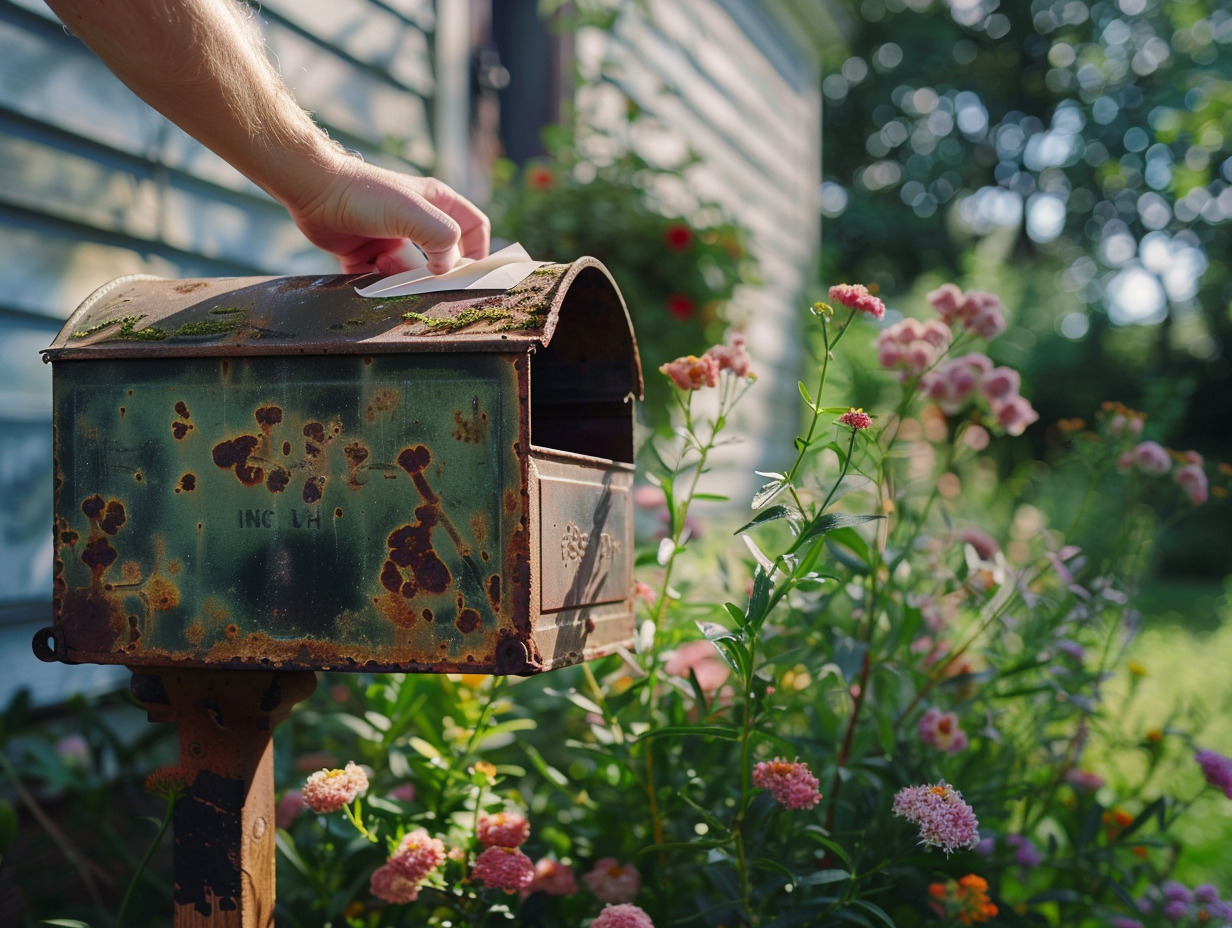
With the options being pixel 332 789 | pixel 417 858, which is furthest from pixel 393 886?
pixel 332 789

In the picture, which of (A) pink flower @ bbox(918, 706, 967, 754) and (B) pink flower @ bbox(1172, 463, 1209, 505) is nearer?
(A) pink flower @ bbox(918, 706, 967, 754)

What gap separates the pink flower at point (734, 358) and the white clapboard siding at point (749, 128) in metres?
2.31

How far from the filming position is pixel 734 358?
1510mm

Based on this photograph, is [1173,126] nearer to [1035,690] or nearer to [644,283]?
[644,283]

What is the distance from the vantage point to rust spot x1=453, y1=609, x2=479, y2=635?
111cm

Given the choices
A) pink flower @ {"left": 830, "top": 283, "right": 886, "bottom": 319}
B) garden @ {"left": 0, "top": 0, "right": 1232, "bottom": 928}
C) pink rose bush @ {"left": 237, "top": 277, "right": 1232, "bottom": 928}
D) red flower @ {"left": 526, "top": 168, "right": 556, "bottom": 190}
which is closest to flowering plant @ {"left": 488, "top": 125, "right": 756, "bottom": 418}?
red flower @ {"left": 526, "top": 168, "right": 556, "bottom": 190}

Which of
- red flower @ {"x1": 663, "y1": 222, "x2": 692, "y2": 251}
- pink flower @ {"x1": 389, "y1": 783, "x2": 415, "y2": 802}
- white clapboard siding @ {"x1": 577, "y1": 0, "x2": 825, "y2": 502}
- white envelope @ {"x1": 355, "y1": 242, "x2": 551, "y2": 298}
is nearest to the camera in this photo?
white envelope @ {"x1": 355, "y1": 242, "x2": 551, "y2": 298}

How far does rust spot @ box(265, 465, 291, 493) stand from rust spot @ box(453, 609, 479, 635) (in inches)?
9.6

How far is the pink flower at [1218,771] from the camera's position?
1.67 meters

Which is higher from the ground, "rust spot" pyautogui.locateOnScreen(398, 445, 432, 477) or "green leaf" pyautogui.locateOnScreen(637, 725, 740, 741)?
"rust spot" pyautogui.locateOnScreen(398, 445, 432, 477)

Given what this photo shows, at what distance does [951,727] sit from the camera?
5.50 feet

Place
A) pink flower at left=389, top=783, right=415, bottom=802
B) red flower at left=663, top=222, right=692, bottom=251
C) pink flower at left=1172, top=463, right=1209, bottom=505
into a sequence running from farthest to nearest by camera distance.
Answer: red flower at left=663, top=222, right=692, bottom=251
pink flower at left=1172, top=463, right=1209, bottom=505
pink flower at left=389, top=783, right=415, bottom=802

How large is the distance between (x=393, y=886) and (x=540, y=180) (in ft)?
7.73

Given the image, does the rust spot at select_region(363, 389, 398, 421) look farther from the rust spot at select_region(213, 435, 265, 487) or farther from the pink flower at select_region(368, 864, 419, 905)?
the pink flower at select_region(368, 864, 419, 905)
